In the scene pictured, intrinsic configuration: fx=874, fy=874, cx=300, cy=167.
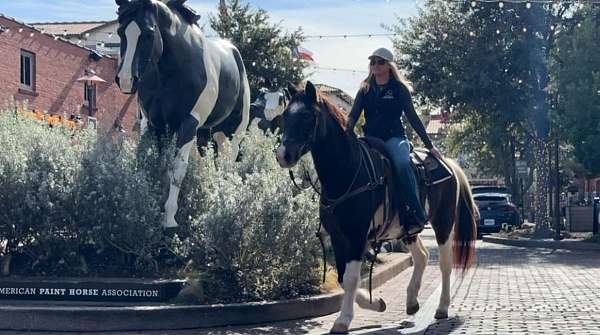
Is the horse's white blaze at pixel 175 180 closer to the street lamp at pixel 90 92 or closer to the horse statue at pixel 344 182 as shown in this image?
the horse statue at pixel 344 182

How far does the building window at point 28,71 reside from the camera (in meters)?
30.1

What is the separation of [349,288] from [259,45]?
19.7 meters

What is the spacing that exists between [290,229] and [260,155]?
5.22 feet

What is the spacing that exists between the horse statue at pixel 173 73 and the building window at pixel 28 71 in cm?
1984

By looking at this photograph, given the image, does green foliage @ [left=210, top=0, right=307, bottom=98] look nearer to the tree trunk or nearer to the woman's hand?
the tree trunk

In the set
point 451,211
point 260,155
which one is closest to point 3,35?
point 260,155

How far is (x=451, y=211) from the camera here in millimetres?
9531

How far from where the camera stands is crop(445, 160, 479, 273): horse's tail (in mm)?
9852

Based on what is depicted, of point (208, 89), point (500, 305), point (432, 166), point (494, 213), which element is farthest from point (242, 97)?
point (494, 213)

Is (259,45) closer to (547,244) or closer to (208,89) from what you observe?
(547,244)

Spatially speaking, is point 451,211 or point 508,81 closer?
point 451,211

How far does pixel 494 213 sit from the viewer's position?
3222 centimetres

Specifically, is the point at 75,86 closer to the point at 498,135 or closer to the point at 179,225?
the point at 498,135

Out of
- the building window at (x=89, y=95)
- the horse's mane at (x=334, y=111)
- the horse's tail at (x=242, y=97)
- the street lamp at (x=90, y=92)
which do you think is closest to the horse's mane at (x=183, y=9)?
the horse's tail at (x=242, y=97)
